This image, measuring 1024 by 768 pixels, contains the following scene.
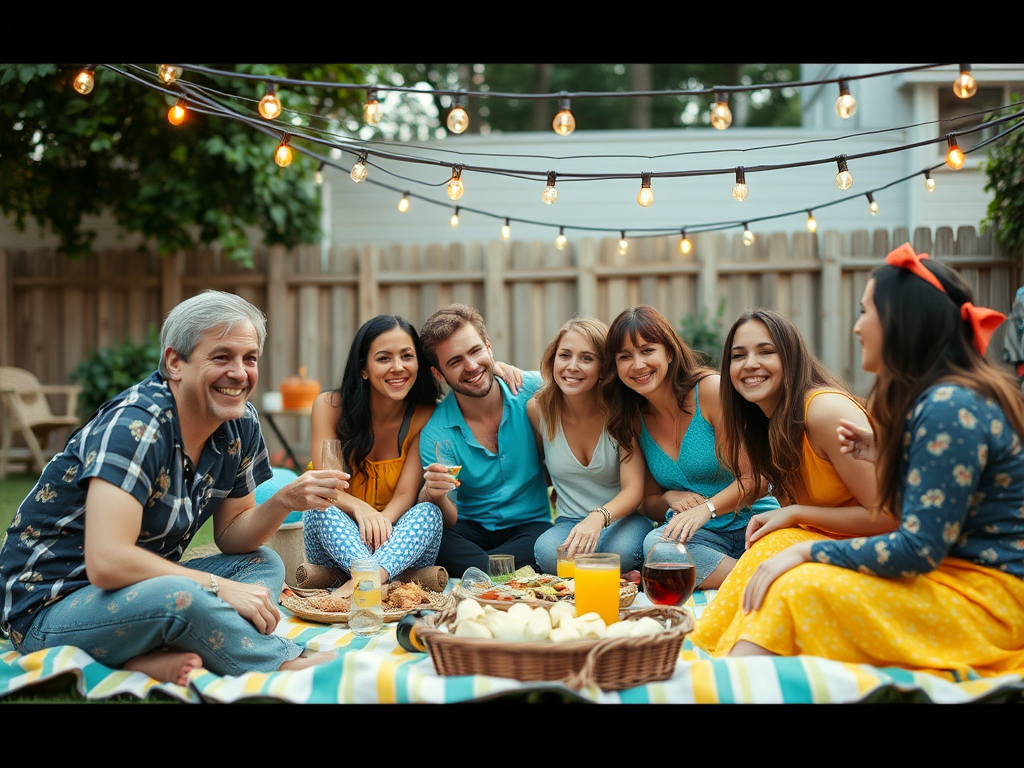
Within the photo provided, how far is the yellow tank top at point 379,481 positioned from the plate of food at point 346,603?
65 cm

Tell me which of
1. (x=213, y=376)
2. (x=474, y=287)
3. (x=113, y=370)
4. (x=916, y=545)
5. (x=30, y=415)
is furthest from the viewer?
(x=474, y=287)

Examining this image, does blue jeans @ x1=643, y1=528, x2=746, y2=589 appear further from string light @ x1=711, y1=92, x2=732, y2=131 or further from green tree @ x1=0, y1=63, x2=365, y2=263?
green tree @ x1=0, y1=63, x2=365, y2=263

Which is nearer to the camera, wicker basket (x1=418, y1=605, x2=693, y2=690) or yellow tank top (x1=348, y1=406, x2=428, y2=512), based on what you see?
wicker basket (x1=418, y1=605, x2=693, y2=690)

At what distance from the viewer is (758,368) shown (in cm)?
290

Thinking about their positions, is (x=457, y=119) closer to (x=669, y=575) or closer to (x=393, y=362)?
(x=393, y=362)

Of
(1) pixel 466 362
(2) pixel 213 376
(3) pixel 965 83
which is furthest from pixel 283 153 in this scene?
(3) pixel 965 83

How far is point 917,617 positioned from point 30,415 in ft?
24.2

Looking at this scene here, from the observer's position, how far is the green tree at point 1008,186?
5.96 meters

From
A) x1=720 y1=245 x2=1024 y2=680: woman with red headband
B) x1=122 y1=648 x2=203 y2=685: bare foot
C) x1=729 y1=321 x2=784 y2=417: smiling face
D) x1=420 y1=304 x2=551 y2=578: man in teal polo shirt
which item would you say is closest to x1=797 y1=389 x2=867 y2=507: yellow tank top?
x1=729 y1=321 x2=784 y2=417: smiling face

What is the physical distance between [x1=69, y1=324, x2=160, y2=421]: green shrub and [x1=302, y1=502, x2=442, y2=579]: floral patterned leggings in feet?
14.2

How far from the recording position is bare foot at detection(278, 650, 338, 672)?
2.54m
